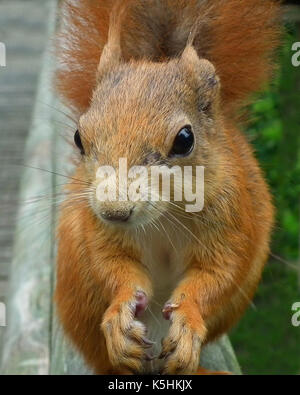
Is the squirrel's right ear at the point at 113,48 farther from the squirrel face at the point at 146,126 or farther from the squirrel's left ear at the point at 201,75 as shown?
the squirrel's left ear at the point at 201,75

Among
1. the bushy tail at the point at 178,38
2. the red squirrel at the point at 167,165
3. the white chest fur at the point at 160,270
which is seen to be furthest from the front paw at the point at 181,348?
the bushy tail at the point at 178,38

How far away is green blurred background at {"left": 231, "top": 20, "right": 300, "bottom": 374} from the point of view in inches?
137

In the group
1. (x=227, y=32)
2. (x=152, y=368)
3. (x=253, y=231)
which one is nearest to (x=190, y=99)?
(x=227, y=32)

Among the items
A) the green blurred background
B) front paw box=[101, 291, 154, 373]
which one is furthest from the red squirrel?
the green blurred background

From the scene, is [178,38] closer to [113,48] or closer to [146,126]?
[113,48]

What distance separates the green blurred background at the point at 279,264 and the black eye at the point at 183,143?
186cm

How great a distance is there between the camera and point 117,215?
4.45 feet

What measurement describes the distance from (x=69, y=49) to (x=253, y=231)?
565mm

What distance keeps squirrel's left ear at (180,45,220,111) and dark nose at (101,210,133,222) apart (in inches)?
14.3

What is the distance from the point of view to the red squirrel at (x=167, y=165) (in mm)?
1500

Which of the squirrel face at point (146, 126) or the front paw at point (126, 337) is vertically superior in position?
the squirrel face at point (146, 126)

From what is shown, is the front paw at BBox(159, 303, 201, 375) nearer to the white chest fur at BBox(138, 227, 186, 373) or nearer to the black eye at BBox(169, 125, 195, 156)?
the white chest fur at BBox(138, 227, 186, 373)

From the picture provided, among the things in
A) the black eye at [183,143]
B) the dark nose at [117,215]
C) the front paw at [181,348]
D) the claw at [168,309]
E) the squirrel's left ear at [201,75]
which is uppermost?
the squirrel's left ear at [201,75]

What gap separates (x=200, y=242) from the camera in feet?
5.44
